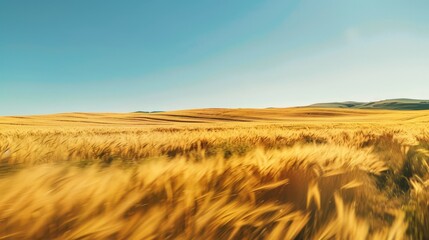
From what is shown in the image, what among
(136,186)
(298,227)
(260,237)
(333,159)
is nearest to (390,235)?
(298,227)

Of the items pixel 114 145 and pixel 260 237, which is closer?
pixel 260 237

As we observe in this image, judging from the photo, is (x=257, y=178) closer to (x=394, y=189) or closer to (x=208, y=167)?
(x=208, y=167)

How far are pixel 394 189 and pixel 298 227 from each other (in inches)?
72.6

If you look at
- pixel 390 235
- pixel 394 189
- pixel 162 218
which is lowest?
pixel 394 189

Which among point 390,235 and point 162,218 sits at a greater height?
point 162,218

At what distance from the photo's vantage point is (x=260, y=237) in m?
1.10

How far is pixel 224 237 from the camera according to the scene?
1043mm

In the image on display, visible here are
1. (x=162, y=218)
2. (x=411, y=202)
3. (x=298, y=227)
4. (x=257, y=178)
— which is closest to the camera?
(x=162, y=218)

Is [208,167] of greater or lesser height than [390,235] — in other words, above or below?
above

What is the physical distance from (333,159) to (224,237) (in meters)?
1.57

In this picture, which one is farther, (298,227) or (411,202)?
(411,202)

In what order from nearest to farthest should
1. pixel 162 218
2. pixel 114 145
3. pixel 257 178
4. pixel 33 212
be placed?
pixel 33 212
pixel 162 218
pixel 257 178
pixel 114 145

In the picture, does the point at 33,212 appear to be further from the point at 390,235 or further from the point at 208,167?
the point at 390,235

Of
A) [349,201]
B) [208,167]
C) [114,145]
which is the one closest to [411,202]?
[349,201]
